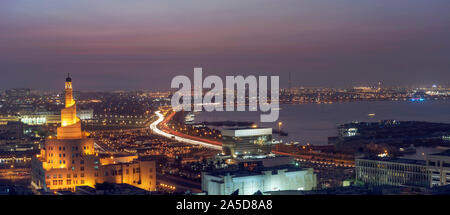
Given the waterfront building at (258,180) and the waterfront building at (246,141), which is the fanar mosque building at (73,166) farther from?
the waterfront building at (246,141)

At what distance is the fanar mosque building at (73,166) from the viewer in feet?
26.3

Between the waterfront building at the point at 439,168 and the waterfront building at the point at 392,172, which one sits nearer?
the waterfront building at the point at 439,168

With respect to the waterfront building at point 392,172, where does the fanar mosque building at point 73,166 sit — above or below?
above

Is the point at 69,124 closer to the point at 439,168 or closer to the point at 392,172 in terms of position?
the point at 392,172

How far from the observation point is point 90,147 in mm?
8344

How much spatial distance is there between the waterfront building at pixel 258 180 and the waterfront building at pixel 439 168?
227 cm

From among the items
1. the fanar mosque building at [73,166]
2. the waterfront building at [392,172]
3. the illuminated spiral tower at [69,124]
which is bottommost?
the waterfront building at [392,172]

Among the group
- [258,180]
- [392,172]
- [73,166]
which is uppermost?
[73,166]

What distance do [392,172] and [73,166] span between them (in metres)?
6.01

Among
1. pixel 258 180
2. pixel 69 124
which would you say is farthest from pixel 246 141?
pixel 69 124

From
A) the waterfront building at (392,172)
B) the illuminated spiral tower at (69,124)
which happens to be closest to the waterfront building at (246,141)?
the waterfront building at (392,172)

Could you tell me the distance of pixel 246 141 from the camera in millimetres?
14406
